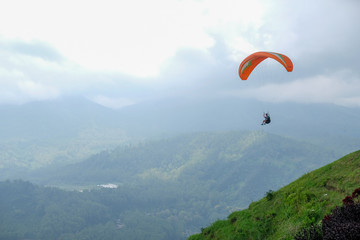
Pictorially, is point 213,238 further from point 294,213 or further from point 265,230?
point 294,213

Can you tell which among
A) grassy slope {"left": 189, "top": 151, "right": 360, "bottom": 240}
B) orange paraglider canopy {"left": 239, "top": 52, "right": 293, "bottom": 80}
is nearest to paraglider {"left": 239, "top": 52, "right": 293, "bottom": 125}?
orange paraglider canopy {"left": 239, "top": 52, "right": 293, "bottom": 80}

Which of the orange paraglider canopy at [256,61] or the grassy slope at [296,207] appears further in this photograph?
Answer: the orange paraglider canopy at [256,61]

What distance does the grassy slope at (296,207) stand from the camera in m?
16.6

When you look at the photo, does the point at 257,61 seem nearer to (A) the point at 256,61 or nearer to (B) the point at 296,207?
(A) the point at 256,61

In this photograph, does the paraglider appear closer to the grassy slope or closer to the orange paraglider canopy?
the orange paraglider canopy

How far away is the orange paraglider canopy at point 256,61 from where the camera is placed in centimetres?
2689

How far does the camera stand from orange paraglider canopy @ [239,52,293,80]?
26891 millimetres

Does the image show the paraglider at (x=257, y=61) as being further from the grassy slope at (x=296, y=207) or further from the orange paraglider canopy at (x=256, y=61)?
the grassy slope at (x=296, y=207)

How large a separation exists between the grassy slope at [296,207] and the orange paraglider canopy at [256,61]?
9.98 metres

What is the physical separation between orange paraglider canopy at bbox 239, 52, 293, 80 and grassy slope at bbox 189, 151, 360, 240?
32.7 feet

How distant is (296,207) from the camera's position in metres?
18.7

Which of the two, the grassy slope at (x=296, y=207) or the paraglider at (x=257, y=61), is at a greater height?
the paraglider at (x=257, y=61)

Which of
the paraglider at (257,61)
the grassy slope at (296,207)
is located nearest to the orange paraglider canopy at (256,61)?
the paraglider at (257,61)

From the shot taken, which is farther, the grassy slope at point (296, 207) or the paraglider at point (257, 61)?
the paraglider at point (257, 61)
